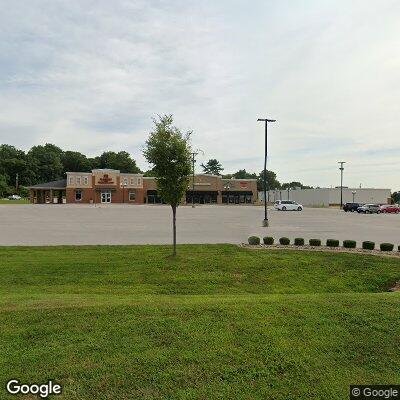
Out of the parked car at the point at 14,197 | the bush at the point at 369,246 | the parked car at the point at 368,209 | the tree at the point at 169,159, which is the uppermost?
the tree at the point at 169,159

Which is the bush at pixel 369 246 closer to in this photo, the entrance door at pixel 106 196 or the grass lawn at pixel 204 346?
the grass lawn at pixel 204 346

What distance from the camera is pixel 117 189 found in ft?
278

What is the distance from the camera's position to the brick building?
8264 centimetres

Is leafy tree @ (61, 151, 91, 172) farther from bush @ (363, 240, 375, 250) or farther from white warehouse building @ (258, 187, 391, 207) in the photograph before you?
bush @ (363, 240, 375, 250)

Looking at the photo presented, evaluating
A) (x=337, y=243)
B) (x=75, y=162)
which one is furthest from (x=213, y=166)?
(x=337, y=243)

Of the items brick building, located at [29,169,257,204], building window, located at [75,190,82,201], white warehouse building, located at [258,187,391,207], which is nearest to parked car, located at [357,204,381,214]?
brick building, located at [29,169,257,204]

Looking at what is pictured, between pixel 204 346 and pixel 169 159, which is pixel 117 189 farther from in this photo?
pixel 204 346

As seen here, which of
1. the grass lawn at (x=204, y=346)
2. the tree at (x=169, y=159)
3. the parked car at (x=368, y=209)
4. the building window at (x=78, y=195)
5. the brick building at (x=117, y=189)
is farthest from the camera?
the building window at (x=78, y=195)

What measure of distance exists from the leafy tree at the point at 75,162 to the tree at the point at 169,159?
12316cm

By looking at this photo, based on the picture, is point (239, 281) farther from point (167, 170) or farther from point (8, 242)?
point (8, 242)

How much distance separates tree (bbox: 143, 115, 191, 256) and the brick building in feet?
215

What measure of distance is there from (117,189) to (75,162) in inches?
2202

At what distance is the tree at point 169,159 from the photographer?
13.0 metres

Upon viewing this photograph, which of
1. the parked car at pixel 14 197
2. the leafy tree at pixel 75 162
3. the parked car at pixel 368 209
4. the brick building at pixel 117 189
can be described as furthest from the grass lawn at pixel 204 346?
the leafy tree at pixel 75 162
